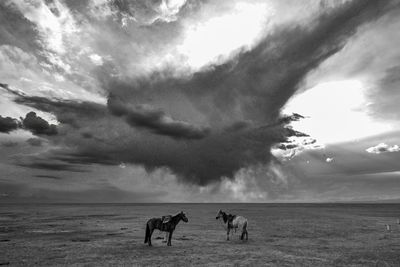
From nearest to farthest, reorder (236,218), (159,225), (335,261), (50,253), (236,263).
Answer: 1. (236,263)
2. (335,261)
3. (50,253)
4. (159,225)
5. (236,218)

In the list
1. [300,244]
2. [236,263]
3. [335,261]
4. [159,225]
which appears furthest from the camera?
[300,244]

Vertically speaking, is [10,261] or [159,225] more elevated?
[159,225]

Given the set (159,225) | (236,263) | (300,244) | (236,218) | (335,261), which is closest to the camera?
(236,263)

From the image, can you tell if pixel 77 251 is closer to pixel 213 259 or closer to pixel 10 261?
pixel 10 261

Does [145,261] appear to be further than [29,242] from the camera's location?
No

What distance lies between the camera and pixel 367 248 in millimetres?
24484

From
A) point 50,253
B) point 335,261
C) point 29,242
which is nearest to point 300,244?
point 335,261

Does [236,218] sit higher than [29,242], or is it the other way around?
[236,218]

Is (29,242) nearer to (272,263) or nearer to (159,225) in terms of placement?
(159,225)

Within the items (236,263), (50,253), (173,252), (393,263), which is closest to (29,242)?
(50,253)

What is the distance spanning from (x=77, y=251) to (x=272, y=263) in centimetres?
1361

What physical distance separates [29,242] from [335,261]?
24433 millimetres

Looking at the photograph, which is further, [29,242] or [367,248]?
[29,242]

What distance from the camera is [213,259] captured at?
19016mm
